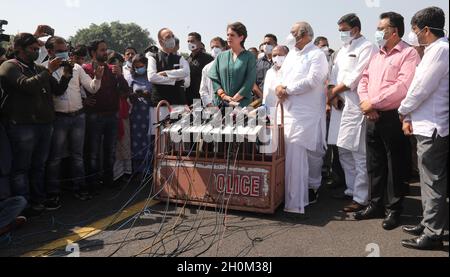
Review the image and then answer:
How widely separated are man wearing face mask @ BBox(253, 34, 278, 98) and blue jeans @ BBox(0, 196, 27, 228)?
359 cm

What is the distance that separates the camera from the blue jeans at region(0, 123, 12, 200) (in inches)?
145

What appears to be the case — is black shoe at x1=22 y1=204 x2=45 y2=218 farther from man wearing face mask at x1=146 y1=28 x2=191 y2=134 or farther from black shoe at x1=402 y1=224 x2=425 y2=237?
black shoe at x1=402 y1=224 x2=425 y2=237

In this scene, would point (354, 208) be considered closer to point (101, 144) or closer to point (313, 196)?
point (313, 196)

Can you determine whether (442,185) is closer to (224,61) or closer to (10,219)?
(224,61)

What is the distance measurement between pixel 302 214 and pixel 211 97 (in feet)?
6.79

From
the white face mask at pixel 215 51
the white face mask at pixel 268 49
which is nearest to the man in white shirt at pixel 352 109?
the white face mask at pixel 268 49

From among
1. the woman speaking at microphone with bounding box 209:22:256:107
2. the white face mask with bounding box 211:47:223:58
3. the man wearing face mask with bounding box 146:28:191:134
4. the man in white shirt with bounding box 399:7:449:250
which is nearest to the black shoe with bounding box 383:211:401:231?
the man in white shirt with bounding box 399:7:449:250

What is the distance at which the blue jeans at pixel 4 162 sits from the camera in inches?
145

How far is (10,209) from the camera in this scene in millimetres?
3533

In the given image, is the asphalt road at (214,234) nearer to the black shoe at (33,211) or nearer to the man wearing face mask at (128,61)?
the black shoe at (33,211)

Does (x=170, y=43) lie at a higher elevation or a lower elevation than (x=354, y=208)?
higher

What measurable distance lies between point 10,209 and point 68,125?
4.28 ft

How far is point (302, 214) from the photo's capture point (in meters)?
4.06

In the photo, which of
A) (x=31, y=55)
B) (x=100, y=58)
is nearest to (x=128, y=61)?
(x=100, y=58)
